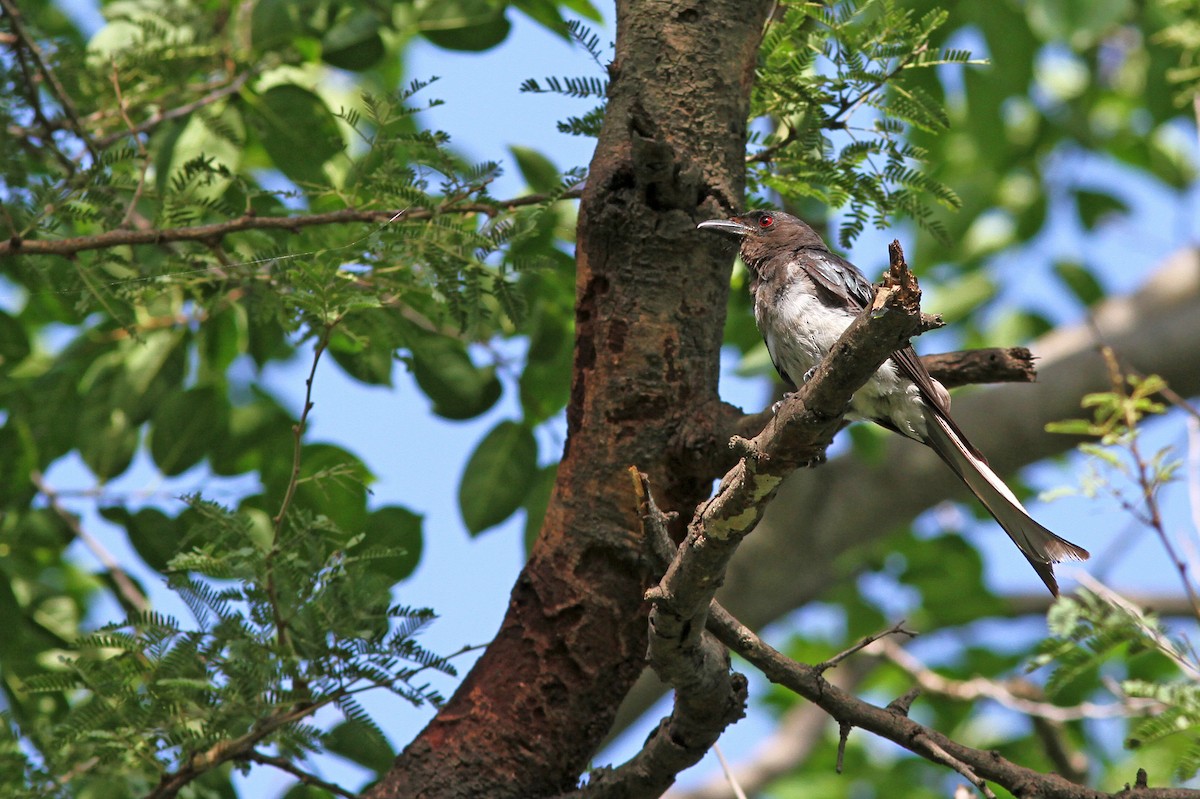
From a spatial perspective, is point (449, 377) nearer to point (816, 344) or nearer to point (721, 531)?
point (816, 344)

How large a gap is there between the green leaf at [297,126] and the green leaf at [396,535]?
1.15 m

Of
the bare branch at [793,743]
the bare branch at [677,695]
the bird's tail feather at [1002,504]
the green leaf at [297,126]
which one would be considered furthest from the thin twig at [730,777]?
the bare branch at [793,743]

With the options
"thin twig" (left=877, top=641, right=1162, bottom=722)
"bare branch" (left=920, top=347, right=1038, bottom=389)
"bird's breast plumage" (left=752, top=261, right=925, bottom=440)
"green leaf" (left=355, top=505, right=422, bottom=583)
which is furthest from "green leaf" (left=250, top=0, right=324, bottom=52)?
"thin twig" (left=877, top=641, right=1162, bottom=722)

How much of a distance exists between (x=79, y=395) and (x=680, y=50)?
2.51 metres

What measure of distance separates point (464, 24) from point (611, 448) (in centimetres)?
181

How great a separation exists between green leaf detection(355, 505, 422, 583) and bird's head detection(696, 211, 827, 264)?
138 cm

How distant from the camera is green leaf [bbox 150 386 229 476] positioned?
4.02m

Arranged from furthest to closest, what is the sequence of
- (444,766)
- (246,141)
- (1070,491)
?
(246,141)
(1070,491)
(444,766)

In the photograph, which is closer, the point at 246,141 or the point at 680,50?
→ the point at 680,50

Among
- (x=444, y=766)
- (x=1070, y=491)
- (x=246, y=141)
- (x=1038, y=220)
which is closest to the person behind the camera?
(x=444, y=766)

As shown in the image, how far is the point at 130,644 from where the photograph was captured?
Answer: 9.98 ft

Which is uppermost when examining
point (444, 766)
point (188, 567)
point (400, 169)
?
point (400, 169)

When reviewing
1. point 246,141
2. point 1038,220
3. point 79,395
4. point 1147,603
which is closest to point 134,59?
point 246,141

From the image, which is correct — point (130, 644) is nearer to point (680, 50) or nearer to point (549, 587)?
point (549, 587)
